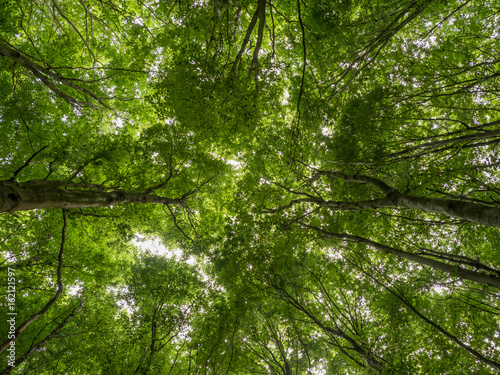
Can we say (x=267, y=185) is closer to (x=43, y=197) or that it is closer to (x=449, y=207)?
(x=449, y=207)

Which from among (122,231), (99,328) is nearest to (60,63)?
(122,231)

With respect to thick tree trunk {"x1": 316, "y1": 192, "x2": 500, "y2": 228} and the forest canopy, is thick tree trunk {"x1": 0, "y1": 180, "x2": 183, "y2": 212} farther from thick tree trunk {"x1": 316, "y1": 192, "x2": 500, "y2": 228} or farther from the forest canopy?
thick tree trunk {"x1": 316, "y1": 192, "x2": 500, "y2": 228}

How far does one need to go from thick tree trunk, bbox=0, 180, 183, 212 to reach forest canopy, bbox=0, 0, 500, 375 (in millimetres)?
37

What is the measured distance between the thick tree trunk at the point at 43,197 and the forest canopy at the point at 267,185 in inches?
1.5

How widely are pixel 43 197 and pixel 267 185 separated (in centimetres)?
517

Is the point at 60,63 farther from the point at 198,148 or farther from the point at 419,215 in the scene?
the point at 419,215

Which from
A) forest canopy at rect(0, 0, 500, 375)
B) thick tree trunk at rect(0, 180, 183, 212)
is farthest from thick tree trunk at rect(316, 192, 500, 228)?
thick tree trunk at rect(0, 180, 183, 212)

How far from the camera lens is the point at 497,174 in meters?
6.09

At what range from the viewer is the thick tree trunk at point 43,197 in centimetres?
260

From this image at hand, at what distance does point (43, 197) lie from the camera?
3.10 metres

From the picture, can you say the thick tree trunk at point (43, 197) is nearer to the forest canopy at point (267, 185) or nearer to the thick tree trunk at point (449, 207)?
the forest canopy at point (267, 185)

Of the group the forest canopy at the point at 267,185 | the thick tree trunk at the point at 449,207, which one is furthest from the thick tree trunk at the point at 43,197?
the thick tree trunk at the point at 449,207

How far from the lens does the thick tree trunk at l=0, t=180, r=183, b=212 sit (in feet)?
8.54

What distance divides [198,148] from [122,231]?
3580mm
